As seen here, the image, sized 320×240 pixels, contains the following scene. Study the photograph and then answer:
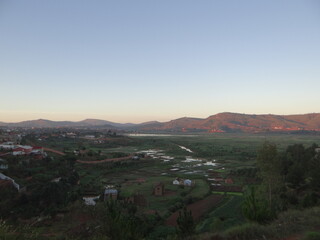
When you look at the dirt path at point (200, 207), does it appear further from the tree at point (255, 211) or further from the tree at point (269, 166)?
the tree at point (255, 211)

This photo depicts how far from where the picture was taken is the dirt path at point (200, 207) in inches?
703

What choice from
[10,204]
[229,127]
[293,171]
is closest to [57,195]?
[10,204]

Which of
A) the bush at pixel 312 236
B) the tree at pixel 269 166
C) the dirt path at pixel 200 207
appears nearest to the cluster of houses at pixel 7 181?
the dirt path at pixel 200 207

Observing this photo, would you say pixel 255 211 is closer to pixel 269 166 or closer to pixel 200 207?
pixel 269 166

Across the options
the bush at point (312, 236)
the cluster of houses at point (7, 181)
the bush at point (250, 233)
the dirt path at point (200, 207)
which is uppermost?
the bush at point (312, 236)

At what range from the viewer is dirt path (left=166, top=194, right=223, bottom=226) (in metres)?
17.9

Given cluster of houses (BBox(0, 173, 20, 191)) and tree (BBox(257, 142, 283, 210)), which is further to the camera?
cluster of houses (BBox(0, 173, 20, 191))

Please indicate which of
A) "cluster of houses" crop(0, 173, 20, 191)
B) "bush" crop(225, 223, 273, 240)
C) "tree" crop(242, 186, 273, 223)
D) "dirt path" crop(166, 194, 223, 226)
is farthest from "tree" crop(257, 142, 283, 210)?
"cluster of houses" crop(0, 173, 20, 191)

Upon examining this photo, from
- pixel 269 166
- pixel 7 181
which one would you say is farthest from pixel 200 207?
pixel 7 181

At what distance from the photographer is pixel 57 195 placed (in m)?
22.8

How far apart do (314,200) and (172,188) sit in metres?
15.1

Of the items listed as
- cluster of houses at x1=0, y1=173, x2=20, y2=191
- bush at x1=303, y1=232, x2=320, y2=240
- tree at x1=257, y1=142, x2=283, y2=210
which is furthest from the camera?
cluster of houses at x1=0, y1=173, x2=20, y2=191

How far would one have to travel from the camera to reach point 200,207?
2081 centimetres

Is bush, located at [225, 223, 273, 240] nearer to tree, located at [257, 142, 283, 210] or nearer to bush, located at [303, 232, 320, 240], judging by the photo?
bush, located at [303, 232, 320, 240]
